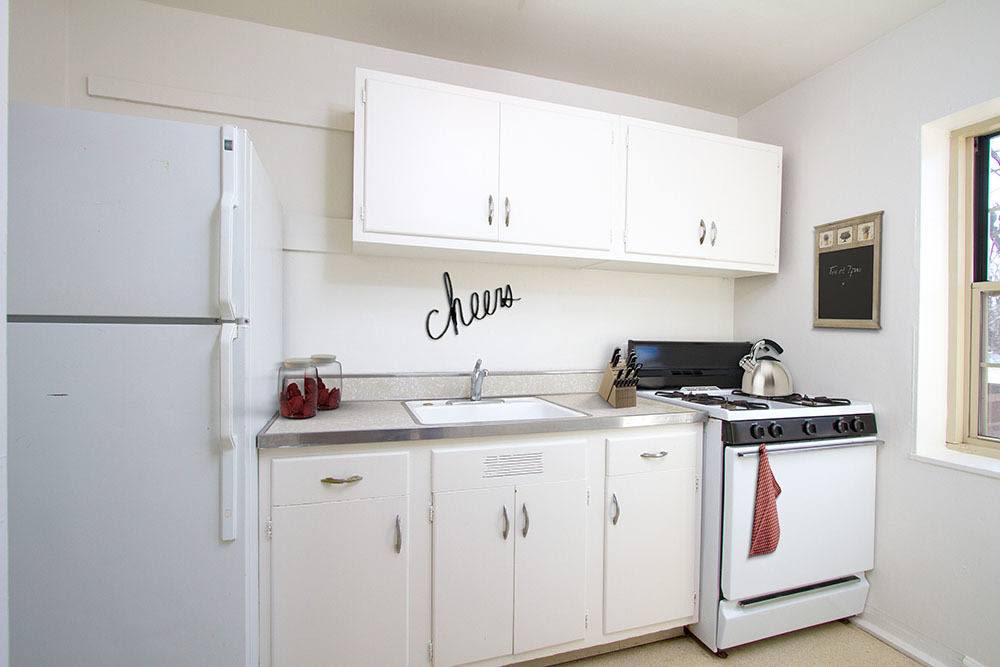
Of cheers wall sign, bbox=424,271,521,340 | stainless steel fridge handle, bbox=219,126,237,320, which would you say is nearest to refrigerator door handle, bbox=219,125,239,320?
stainless steel fridge handle, bbox=219,126,237,320

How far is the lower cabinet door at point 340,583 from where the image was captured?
1454 millimetres

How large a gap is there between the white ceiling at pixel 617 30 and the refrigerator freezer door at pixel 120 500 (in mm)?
1510

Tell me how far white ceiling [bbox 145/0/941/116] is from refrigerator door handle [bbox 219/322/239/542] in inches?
58.4

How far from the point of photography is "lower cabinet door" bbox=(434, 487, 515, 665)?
159 cm

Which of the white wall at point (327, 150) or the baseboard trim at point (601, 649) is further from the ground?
the white wall at point (327, 150)

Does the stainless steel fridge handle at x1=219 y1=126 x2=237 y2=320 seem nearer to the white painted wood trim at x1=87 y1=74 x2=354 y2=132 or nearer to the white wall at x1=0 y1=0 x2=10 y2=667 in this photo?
the white wall at x1=0 y1=0 x2=10 y2=667

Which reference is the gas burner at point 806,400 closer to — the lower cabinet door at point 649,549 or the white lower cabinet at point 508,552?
the lower cabinet door at point 649,549

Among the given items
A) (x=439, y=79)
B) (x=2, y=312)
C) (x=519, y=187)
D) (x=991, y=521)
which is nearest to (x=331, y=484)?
(x=2, y=312)

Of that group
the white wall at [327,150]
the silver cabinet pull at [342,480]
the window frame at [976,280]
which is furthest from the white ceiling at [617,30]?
the silver cabinet pull at [342,480]

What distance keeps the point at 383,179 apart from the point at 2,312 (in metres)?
1.32

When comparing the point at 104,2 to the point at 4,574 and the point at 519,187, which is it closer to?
the point at 519,187

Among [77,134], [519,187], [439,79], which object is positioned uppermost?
[439,79]

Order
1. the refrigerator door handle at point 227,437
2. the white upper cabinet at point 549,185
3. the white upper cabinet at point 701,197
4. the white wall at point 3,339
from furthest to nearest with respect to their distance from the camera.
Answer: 1. the white upper cabinet at point 701,197
2. the white upper cabinet at point 549,185
3. the refrigerator door handle at point 227,437
4. the white wall at point 3,339

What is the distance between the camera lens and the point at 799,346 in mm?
2410
